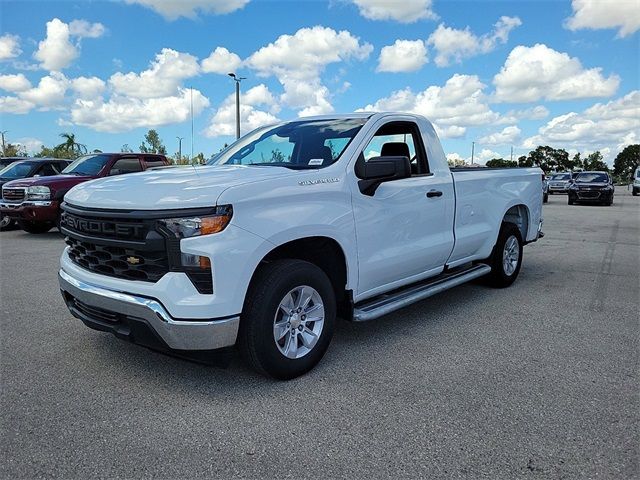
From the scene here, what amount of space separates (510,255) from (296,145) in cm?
333

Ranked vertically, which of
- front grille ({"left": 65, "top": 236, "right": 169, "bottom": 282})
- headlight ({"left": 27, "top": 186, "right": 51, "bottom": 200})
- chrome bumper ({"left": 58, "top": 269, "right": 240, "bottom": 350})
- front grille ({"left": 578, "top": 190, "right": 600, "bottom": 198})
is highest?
headlight ({"left": 27, "top": 186, "right": 51, "bottom": 200})

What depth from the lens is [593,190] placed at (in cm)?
2344

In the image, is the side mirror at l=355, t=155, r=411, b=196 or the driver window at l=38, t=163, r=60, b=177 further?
the driver window at l=38, t=163, r=60, b=177

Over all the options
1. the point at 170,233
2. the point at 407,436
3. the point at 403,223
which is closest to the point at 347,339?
the point at 403,223

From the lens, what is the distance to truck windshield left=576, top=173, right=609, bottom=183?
24591 mm

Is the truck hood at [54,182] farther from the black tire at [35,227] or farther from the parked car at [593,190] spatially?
the parked car at [593,190]

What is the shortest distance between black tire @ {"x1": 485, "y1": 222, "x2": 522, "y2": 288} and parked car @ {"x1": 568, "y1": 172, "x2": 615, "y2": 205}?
20.3m

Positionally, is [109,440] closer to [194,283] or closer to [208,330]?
[208,330]

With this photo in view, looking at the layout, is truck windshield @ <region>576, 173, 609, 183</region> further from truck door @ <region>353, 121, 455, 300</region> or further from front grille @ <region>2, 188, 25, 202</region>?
front grille @ <region>2, 188, 25, 202</region>

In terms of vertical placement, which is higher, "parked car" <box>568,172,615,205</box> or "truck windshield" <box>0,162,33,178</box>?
"truck windshield" <box>0,162,33,178</box>

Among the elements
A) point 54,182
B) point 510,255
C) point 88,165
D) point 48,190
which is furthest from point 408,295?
point 88,165

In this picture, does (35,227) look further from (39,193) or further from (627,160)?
(627,160)

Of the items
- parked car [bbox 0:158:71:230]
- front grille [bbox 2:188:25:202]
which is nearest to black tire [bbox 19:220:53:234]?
front grille [bbox 2:188:25:202]

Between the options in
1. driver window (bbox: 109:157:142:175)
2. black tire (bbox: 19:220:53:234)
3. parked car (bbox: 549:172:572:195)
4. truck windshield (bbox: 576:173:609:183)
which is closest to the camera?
black tire (bbox: 19:220:53:234)
